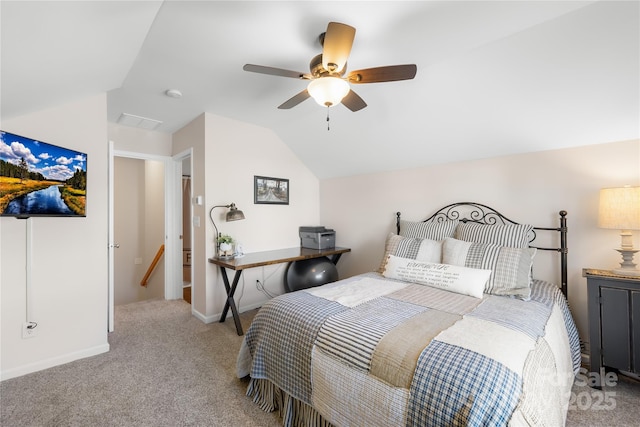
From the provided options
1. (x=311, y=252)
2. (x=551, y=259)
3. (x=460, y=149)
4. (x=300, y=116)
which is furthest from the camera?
(x=311, y=252)

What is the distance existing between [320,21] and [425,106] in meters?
1.30

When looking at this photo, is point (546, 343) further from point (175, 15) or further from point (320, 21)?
point (175, 15)

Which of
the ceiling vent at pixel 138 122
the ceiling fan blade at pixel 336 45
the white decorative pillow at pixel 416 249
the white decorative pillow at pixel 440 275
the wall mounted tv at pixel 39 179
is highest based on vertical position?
the ceiling vent at pixel 138 122

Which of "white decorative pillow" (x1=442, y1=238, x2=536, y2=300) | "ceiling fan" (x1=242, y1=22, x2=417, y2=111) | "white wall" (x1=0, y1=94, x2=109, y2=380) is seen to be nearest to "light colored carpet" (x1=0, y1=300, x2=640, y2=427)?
"white wall" (x1=0, y1=94, x2=109, y2=380)

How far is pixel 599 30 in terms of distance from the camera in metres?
1.62

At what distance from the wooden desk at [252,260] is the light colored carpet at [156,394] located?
44 cm

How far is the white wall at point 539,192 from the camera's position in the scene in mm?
2182

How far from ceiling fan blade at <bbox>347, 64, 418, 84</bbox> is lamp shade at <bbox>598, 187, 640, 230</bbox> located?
1635 millimetres

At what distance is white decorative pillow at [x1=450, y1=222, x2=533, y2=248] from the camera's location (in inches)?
89.6

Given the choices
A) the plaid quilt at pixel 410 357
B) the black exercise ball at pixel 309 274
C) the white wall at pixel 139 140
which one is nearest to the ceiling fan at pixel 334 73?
the plaid quilt at pixel 410 357

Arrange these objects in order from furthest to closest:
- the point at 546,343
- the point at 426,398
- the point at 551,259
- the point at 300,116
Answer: the point at 300,116, the point at 551,259, the point at 546,343, the point at 426,398

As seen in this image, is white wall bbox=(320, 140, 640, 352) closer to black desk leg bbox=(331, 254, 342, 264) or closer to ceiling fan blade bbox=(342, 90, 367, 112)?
black desk leg bbox=(331, 254, 342, 264)

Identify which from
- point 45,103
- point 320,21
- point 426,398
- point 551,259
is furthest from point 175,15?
point 551,259

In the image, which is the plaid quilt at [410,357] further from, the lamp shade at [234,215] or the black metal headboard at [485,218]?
the lamp shade at [234,215]
